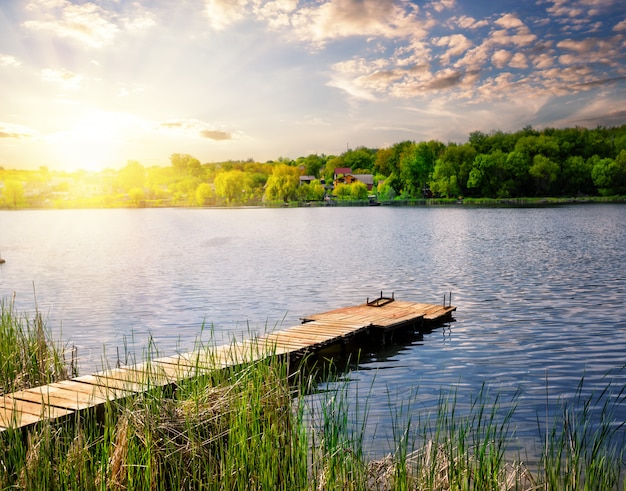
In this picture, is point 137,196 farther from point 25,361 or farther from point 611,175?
point 25,361

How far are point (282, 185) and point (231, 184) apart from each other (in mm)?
19896

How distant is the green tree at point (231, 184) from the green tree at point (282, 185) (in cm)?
1352

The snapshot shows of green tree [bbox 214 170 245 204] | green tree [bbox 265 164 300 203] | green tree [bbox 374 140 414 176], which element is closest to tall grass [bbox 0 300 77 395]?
green tree [bbox 265 164 300 203]

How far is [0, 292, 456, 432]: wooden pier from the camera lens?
693cm

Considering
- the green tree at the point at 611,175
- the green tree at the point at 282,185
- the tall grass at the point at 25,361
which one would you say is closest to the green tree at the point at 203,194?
the green tree at the point at 282,185

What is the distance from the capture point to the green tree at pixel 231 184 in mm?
167000

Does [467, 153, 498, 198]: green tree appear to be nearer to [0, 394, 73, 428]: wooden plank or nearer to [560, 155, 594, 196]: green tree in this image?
[560, 155, 594, 196]: green tree

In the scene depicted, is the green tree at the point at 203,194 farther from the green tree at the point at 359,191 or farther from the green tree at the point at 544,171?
the green tree at the point at 544,171

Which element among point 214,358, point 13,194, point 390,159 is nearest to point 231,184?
point 390,159

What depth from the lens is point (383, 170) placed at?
18200 cm

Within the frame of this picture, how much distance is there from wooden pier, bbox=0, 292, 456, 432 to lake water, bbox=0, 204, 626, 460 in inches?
24.2

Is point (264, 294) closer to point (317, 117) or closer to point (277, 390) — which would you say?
point (277, 390)

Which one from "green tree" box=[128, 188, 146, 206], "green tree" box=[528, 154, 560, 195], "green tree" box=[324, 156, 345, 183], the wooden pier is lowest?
the wooden pier

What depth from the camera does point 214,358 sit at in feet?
26.5
